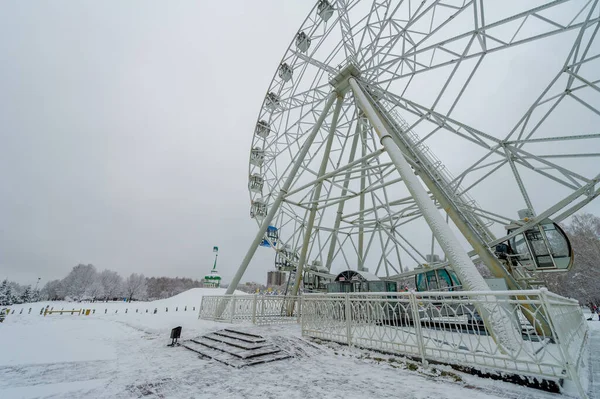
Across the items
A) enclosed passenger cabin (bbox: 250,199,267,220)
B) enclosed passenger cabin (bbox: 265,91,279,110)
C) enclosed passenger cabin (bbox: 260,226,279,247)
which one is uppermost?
enclosed passenger cabin (bbox: 265,91,279,110)

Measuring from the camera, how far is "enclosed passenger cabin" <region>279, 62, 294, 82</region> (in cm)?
1919

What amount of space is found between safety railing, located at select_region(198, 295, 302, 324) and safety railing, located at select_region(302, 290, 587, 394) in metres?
5.02

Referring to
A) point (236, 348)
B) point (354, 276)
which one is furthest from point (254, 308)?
point (354, 276)

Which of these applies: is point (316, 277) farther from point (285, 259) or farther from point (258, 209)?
point (258, 209)

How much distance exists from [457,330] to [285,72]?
20112 millimetres

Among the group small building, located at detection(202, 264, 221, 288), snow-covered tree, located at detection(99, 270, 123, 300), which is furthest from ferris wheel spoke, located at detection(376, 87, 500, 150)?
snow-covered tree, located at detection(99, 270, 123, 300)

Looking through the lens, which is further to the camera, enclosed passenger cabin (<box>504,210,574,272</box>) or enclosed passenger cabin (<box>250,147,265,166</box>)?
enclosed passenger cabin (<box>250,147,265,166</box>)

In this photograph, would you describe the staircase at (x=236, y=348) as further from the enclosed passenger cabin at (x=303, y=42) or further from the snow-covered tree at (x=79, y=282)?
the snow-covered tree at (x=79, y=282)

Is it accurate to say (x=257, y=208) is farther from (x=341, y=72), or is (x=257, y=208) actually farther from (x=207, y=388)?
(x=207, y=388)

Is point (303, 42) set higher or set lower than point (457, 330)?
higher

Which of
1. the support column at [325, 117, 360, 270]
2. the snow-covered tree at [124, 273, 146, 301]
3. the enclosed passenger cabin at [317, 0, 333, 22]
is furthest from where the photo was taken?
the snow-covered tree at [124, 273, 146, 301]

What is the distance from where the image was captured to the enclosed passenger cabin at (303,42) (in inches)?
686

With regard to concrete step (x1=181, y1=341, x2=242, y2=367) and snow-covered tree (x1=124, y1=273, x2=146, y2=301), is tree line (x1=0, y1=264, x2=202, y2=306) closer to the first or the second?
snow-covered tree (x1=124, y1=273, x2=146, y2=301)

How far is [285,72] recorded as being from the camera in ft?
63.1
